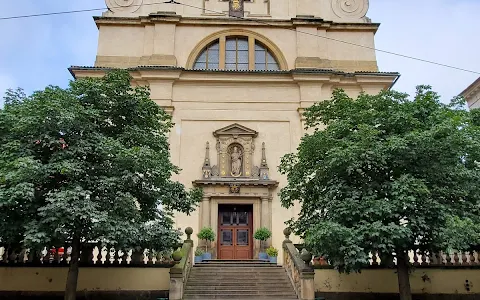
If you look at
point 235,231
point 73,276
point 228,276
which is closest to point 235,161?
point 235,231

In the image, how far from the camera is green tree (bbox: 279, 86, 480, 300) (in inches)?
405

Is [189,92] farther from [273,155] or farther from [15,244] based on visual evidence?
[15,244]

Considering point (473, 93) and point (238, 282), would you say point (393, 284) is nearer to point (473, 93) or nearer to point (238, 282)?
point (238, 282)

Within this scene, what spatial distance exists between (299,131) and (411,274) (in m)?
9.47

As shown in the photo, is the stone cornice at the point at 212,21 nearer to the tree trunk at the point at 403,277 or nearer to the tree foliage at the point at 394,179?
the tree foliage at the point at 394,179

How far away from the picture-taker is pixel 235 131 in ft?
67.2

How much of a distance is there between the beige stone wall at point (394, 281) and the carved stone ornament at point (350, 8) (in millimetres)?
15618

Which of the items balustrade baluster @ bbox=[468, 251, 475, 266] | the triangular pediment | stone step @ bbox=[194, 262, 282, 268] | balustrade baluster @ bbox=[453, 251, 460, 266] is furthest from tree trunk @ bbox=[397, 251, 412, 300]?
the triangular pediment

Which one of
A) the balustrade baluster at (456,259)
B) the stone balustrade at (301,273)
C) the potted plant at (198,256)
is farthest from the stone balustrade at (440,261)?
the potted plant at (198,256)

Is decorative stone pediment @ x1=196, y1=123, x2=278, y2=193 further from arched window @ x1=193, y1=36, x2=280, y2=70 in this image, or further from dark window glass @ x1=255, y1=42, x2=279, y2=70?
dark window glass @ x1=255, y1=42, x2=279, y2=70

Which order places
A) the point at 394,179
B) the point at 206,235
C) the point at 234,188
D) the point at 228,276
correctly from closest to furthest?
the point at 394,179 < the point at 228,276 < the point at 206,235 < the point at 234,188

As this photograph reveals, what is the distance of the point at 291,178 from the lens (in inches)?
515

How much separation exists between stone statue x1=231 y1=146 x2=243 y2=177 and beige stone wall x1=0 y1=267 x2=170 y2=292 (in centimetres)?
819

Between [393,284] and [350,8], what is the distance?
16.6 m
